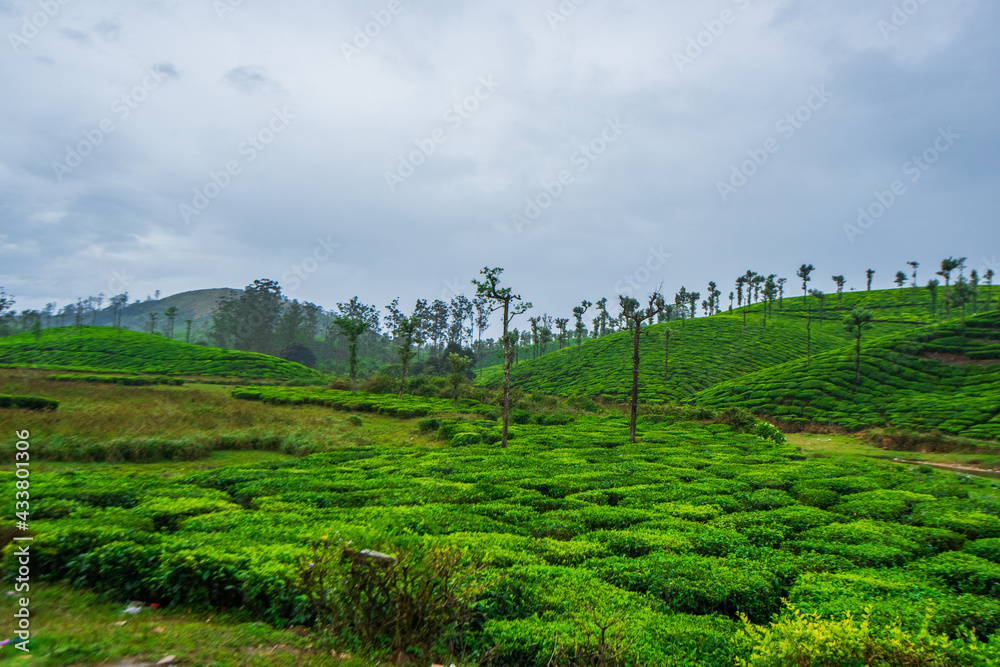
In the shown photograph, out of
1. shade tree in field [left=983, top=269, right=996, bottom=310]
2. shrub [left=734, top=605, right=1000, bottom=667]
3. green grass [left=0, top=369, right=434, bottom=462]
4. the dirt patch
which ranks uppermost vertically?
shade tree in field [left=983, top=269, right=996, bottom=310]

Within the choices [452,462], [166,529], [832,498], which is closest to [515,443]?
[452,462]

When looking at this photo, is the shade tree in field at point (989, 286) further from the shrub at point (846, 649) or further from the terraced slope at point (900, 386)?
the shrub at point (846, 649)

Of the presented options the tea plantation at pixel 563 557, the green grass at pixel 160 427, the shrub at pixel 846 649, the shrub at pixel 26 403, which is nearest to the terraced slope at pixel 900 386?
the tea plantation at pixel 563 557

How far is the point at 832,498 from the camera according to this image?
17.0m

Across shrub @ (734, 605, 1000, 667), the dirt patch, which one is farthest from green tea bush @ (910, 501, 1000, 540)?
the dirt patch

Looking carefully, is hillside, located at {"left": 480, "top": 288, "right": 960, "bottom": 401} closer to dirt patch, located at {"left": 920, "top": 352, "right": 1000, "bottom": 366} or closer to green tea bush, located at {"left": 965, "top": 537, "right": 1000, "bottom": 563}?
dirt patch, located at {"left": 920, "top": 352, "right": 1000, "bottom": 366}

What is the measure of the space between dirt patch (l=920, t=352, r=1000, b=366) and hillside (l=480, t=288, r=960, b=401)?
2530 cm

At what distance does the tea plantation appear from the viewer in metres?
6.76

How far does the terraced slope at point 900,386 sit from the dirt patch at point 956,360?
0.10 meters

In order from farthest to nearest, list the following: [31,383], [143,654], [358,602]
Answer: [31,383], [358,602], [143,654]

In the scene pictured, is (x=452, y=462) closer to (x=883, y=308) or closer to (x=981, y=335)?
(x=981, y=335)

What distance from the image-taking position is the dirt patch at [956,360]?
62.7 m

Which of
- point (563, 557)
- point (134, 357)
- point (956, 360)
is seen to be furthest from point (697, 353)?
point (134, 357)

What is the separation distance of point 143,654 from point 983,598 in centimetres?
1398
